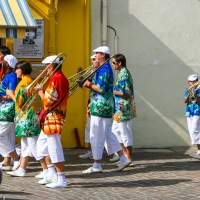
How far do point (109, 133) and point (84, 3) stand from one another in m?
3.64

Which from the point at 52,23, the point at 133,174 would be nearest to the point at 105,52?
the point at 133,174

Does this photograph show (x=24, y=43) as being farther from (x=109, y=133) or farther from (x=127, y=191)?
(x=127, y=191)

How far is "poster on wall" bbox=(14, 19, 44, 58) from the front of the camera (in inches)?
547

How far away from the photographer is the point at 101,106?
11109mm

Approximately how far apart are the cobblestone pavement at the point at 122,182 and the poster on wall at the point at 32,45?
2.13 m

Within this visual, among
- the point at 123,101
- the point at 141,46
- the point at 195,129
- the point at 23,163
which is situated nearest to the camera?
the point at 23,163

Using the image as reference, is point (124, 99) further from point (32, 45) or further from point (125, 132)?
point (32, 45)

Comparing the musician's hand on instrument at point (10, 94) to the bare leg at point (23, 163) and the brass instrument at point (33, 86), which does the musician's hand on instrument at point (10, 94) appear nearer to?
the brass instrument at point (33, 86)

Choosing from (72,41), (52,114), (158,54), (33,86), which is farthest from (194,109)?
(52,114)

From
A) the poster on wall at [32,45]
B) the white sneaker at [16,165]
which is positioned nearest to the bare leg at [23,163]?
the white sneaker at [16,165]

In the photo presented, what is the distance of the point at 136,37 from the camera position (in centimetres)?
1433

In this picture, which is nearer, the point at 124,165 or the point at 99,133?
the point at 99,133

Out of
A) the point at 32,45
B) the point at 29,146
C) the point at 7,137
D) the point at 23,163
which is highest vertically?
the point at 32,45

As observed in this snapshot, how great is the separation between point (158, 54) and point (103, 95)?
363cm
